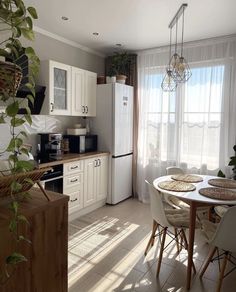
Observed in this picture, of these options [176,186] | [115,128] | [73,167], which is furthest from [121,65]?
[176,186]

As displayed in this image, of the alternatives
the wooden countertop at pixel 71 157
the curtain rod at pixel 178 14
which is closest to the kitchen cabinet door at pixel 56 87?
the wooden countertop at pixel 71 157

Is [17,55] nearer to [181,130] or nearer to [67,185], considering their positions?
[67,185]

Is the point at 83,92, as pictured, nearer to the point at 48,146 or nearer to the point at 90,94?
the point at 90,94

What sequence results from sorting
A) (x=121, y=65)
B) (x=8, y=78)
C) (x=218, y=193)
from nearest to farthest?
(x=8, y=78) < (x=218, y=193) < (x=121, y=65)

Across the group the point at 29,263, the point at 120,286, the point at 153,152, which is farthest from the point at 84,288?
the point at 153,152

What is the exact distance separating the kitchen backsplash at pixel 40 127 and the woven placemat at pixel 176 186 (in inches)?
70.9

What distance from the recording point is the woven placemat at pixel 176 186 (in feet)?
7.78

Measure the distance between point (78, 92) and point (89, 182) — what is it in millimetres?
1397

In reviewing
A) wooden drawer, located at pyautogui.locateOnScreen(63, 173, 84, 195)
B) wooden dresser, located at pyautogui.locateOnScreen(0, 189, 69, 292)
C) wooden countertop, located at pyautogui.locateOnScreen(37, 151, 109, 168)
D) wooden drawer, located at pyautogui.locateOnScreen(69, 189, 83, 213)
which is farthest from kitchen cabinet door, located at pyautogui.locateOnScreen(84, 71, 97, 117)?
wooden dresser, located at pyautogui.locateOnScreen(0, 189, 69, 292)

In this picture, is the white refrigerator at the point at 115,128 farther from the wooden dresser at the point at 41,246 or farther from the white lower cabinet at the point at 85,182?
the wooden dresser at the point at 41,246

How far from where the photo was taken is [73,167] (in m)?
3.35

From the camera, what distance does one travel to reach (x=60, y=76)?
341 cm

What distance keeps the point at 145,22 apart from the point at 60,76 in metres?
1.35

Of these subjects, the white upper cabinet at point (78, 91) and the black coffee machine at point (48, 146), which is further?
the white upper cabinet at point (78, 91)
